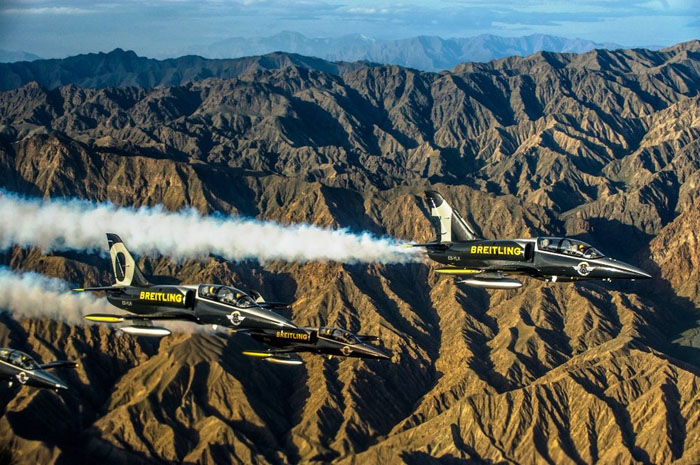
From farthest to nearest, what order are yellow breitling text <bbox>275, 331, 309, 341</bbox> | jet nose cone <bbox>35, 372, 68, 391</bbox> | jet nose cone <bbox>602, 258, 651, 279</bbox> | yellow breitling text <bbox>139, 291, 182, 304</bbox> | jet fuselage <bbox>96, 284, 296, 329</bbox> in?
jet nose cone <bbox>35, 372, 68, 391</bbox> < yellow breitling text <bbox>275, 331, 309, 341</bbox> < yellow breitling text <bbox>139, 291, 182, 304</bbox> < jet fuselage <bbox>96, 284, 296, 329</bbox> < jet nose cone <bbox>602, 258, 651, 279</bbox>

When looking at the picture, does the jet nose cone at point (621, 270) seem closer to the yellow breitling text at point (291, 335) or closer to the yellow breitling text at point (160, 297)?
the yellow breitling text at point (291, 335)

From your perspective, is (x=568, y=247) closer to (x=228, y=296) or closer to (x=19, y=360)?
(x=228, y=296)

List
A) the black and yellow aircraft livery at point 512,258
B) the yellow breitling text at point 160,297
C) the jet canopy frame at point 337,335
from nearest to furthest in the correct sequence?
the black and yellow aircraft livery at point 512,258 → the yellow breitling text at point 160,297 → the jet canopy frame at point 337,335

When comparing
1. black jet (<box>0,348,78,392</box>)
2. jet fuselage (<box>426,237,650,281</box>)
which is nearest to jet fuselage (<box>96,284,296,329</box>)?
black jet (<box>0,348,78,392</box>)

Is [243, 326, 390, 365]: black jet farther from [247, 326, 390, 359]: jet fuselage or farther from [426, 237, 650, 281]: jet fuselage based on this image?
[426, 237, 650, 281]: jet fuselage

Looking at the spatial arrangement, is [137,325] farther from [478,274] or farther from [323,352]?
[478,274]

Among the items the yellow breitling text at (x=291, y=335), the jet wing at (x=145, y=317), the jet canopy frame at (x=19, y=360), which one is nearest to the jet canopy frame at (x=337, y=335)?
the yellow breitling text at (x=291, y=335)

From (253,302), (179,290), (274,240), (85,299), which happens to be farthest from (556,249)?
(85,299)
